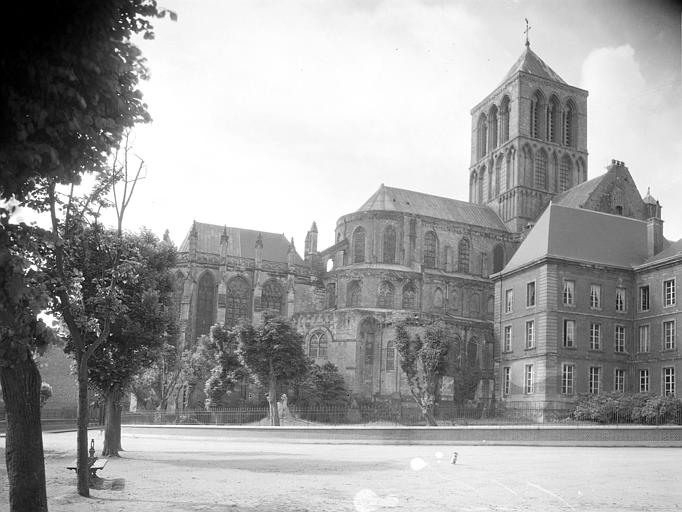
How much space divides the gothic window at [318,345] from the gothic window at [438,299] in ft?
35.0

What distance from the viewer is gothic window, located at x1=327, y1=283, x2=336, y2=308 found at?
6475 centimetres

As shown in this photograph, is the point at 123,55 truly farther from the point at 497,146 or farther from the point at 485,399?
the point at 497,146

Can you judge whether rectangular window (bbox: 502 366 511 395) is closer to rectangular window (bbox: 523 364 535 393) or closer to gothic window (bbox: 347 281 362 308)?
rectangular window (bbox: 523 364 535 393)

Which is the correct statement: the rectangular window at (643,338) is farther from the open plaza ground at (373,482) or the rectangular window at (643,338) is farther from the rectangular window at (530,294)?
the open plaza ground at (373,482)

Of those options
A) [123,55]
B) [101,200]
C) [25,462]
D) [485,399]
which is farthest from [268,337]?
[123,55]

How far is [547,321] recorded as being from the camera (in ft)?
145

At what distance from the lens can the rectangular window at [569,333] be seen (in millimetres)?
44406

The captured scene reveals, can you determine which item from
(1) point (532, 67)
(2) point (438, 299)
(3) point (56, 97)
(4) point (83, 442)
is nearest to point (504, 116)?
(1) point (532, 67)

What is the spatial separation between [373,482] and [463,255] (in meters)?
51.4

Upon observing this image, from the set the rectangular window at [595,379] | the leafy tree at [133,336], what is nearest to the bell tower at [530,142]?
the rectangular window at [595,379]

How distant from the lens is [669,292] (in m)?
43.8

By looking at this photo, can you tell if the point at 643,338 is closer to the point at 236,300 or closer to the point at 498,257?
the point at 498,257

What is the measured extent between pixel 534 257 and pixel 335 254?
2298 centimetres

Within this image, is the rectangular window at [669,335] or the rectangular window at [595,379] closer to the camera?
the rectangular window at [669,335]
